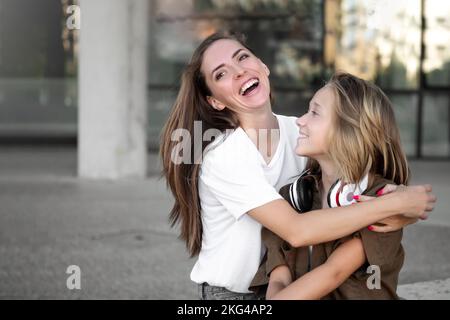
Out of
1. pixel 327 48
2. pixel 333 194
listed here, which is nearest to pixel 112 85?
pixel 327 48

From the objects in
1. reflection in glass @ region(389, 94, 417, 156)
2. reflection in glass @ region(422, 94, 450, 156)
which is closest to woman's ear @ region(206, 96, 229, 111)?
reflection in glass @ region(389, 94, 417, 156)

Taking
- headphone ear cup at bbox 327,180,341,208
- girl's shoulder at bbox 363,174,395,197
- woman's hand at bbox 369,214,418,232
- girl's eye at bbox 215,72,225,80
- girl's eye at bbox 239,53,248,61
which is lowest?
woman's hand at bbox 369,214,418,232

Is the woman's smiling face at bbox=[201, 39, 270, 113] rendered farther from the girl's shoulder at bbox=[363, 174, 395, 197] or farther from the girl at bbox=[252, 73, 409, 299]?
the girl's shoulder at bbox=[363, 174, 395, 197]

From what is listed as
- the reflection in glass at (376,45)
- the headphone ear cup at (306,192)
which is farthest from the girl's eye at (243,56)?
the reflection in glass at (376,45)

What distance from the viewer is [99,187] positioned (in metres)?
9.02

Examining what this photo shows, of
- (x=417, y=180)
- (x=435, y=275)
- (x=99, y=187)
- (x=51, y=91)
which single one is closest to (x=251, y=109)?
(x=435, y=275)

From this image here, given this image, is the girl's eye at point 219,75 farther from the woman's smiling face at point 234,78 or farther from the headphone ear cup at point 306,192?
the headphone ear cup at point 306,192

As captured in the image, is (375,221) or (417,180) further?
(417,180)

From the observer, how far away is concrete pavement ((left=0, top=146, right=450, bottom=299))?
508 centimetres

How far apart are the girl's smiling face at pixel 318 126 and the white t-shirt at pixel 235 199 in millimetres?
167
